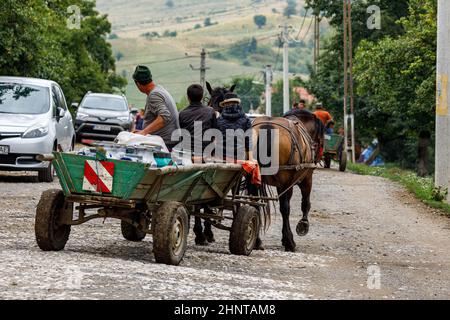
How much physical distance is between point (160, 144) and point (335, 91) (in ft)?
142

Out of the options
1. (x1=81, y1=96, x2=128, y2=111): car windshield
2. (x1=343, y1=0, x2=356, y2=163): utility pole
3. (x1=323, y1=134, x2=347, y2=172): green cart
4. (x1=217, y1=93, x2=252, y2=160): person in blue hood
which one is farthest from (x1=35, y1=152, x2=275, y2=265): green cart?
(x1=343, y1=0, x2=356, y2=163): utility pole

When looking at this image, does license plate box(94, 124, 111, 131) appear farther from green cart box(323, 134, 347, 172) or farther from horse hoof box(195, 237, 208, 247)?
horse hoof box(195, 237, 208, 247)

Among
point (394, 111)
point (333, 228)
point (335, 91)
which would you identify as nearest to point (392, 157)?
point (335, 91)

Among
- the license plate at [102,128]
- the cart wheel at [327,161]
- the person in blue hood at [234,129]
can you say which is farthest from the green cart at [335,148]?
the person in blue hood at [234,129]

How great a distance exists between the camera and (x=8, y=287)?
912 centimetres

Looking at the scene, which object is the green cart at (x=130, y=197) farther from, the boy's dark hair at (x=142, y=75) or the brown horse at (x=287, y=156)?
the brown horse at (x=287, y=156)

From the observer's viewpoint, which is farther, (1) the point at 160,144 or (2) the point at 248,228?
(2) the point at 248,228

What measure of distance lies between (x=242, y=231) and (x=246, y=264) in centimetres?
73

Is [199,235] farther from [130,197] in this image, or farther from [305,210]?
[130,197]

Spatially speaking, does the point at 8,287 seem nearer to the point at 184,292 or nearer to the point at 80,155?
the point at 184,292

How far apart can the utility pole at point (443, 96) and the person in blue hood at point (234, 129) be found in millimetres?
9740

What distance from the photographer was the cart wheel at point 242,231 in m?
13.0

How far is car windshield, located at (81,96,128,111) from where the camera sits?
3912 cm
